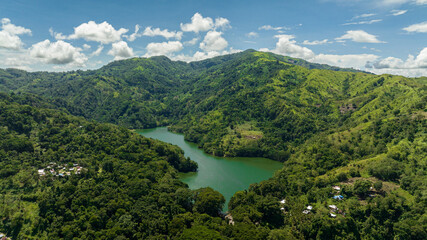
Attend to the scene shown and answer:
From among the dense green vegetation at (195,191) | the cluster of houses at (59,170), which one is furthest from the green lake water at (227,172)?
the cluster of houses at (59,170)

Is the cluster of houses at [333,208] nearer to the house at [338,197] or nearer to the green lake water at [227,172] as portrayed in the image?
the house at [338,197]

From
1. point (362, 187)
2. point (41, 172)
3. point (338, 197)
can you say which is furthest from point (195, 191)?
point (41, 172)

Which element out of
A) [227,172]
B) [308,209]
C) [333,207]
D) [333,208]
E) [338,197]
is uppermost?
[338,197]

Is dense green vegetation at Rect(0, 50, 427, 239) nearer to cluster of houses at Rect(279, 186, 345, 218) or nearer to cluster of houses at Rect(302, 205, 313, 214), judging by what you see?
cluster of houses at Rect(279, 186, 345, 218)

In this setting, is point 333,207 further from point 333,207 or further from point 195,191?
point 195,191

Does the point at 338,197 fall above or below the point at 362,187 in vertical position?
below

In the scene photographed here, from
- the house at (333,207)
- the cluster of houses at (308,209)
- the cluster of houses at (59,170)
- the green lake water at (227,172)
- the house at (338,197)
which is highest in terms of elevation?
the cluster of houses at (59,170)

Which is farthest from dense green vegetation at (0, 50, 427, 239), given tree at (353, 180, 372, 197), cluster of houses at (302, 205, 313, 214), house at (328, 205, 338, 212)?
cluster of houses at (302, 205, 313, 214)

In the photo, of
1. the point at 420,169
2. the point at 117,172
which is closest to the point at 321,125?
the point at 420,169
